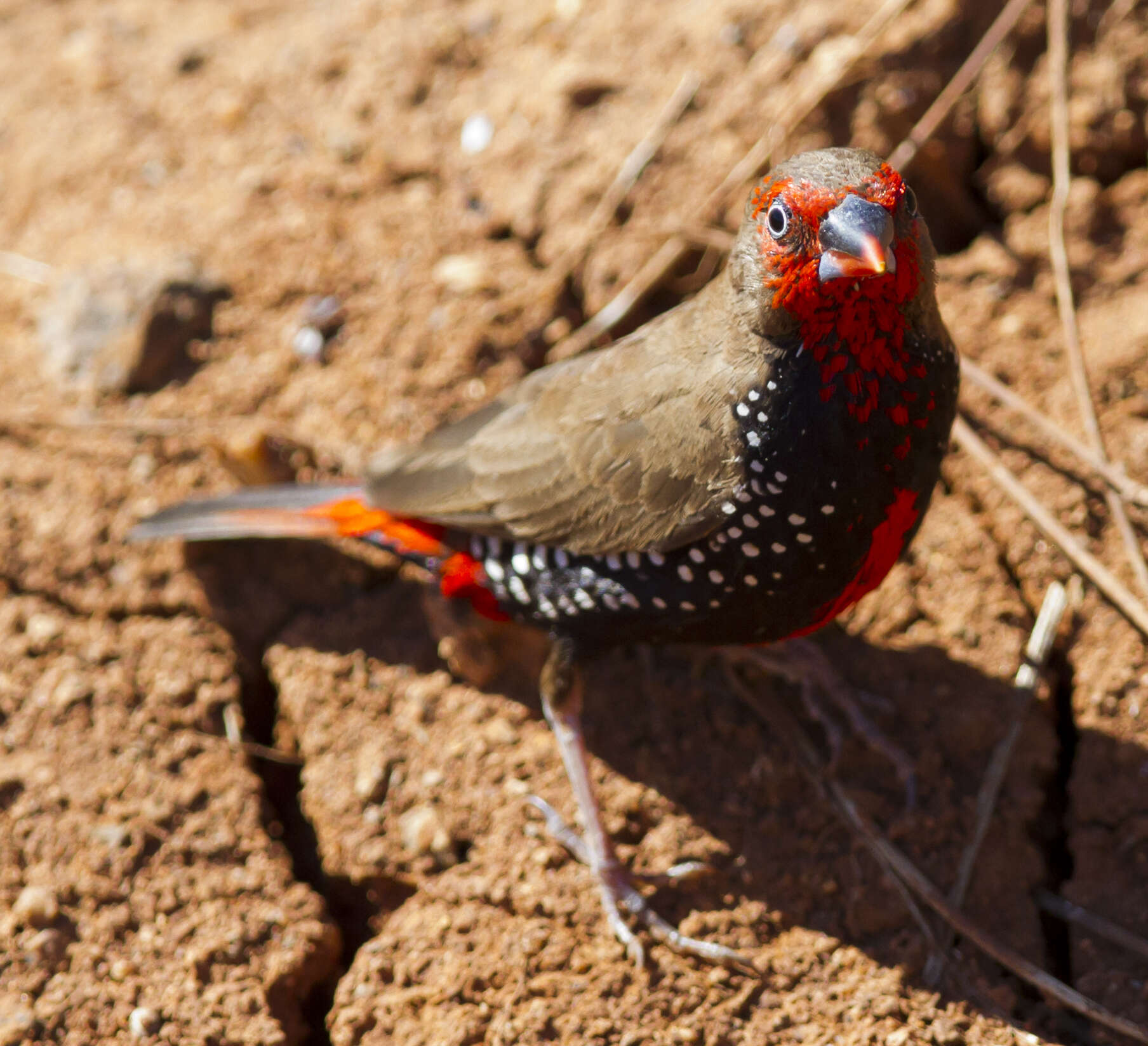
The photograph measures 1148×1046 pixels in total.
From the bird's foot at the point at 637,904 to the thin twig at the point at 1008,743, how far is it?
19.6 inches

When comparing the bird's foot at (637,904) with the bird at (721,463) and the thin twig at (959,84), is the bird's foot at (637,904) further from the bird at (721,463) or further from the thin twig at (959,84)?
the thin twig at (959,84)

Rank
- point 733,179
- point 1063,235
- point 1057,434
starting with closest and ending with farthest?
point 1057,434
point 1063,235
point 733,179

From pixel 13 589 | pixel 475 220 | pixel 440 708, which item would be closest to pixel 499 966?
pixel 440 708

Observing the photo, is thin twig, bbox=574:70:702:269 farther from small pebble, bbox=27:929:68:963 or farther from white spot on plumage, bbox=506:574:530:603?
small pebble, bbox=27:929:68:963

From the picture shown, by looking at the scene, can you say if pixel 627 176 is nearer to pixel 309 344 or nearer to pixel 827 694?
pixel 309 344

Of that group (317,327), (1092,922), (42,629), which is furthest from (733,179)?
(42,629)

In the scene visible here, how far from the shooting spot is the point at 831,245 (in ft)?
6.79

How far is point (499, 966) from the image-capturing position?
263 cm

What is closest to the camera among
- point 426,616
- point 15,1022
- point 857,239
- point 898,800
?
point 857,239

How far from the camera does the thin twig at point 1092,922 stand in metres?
2.55

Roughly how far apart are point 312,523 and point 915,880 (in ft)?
6.19

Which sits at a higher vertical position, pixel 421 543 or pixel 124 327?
pixel 124 327

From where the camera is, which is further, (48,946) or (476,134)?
(476,134)

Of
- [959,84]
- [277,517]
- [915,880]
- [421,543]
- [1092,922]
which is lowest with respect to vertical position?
[1092,922]
